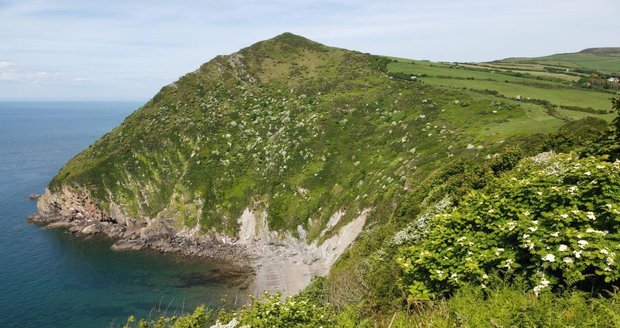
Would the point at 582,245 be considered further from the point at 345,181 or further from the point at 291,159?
the point at 291,159

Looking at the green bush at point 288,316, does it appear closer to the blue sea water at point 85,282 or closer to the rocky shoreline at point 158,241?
the blue sea water at point 85,282

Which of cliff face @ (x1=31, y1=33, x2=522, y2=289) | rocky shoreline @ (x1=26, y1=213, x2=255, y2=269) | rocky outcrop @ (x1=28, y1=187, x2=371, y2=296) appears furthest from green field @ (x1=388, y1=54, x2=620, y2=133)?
rocky shoreline @ (x1=26, y1=213, x2=255, y2=269)

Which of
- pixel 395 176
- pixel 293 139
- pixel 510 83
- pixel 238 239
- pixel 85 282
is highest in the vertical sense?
pixel 510 83

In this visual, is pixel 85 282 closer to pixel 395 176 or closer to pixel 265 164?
pixel 265 164

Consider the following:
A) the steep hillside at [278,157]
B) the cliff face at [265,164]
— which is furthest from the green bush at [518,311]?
the cliff face at [265,164]

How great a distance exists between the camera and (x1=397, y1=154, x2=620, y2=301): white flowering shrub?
10.4 meters

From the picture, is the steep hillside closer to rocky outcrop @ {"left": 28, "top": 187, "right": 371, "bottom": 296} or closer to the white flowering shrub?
rocky outcrop @ {"left": 28, "top": 187, "right": 371, "bottom": 296}

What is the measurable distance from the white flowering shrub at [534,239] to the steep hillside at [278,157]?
34861 mm

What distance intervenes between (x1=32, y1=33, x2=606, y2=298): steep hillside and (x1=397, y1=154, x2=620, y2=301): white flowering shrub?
3486cm

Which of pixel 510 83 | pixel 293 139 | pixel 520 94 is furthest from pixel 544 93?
pixel 293 139

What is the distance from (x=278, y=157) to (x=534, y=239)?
85.8 metres

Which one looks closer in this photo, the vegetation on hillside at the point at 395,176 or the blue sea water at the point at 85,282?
the vegetation on hillside at the point at 395,176

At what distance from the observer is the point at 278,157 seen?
95750 mm

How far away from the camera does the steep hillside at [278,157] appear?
215ft
